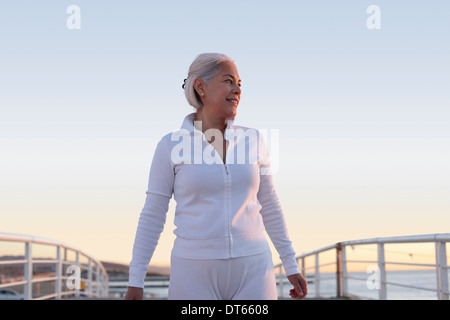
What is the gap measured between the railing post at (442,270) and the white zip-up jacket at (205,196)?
3589 mm

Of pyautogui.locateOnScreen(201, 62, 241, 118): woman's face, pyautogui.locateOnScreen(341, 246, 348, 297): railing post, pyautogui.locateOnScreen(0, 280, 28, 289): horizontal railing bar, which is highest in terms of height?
pyautogui.locateOnScreen(201, 62, 241, 118): woman's face

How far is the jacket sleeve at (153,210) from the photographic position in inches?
77.5

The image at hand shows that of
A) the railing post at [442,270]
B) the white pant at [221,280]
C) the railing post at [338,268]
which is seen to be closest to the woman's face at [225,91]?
the white pant at [221,280]

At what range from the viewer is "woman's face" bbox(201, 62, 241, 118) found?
6.52ft

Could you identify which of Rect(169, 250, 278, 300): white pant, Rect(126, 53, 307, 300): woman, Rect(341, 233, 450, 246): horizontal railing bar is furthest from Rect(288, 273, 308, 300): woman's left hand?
Answer: Rect(341, 233, 450, 246): horizontal railing bar

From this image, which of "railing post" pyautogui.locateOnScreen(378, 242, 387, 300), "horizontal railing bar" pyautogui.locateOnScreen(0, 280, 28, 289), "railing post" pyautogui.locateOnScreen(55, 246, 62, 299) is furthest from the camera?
"railing post" pyautogui.locateOnScreen(55, 246, 62, 299)

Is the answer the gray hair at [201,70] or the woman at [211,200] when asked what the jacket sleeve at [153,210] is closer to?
the woman at [211,200]

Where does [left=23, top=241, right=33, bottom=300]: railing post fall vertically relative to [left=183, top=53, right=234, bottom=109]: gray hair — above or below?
below

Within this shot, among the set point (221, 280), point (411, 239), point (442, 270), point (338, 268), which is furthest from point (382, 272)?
point (221, 280)

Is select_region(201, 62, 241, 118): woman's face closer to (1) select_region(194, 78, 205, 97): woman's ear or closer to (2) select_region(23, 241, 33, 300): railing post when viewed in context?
(1) select_region(194, 78, 205, 97): woman's ear
